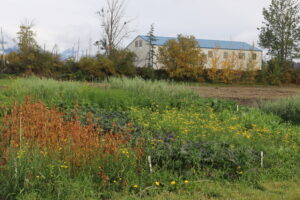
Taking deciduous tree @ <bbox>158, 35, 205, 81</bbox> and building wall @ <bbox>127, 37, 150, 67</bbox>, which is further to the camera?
building wall @ <bbox>127, 37, 150, 67</bbox>

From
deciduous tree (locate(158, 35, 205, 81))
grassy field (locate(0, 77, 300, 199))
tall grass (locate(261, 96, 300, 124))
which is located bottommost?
grassy field (locate(0, 77, 300, 199))

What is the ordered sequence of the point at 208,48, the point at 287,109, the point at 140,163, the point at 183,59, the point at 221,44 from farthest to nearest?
the point at 221,44 → the point at 208,48 → the point at 183,59 → the point at 287,109 → the point at 140,163

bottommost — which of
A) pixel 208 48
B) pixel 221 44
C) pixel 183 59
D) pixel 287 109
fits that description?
pixel 287 109

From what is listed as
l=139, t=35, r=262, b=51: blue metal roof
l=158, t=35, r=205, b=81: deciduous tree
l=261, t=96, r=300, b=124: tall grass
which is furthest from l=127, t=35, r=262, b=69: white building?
l=261, t=96, r=300, b=124: tall grass

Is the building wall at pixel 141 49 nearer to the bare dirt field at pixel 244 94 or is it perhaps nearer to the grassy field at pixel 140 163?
the bare dirt field at pixel 244 94

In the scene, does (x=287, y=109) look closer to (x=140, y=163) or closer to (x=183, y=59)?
(x=140, y=163)

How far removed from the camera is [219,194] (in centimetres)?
397

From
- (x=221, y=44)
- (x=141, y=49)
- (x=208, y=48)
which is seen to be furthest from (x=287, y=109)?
(x=221, y=44)

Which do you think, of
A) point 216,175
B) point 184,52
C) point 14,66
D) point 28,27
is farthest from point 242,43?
point 216,175

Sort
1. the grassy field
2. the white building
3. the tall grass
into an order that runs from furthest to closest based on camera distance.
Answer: the white building, the tall grass, the grassy field

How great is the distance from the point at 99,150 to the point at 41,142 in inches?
35.5

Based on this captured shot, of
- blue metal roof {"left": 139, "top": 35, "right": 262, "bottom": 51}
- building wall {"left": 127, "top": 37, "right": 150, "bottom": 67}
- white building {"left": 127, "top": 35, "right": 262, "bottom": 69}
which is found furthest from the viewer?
blue metal roof {"left": 139, "top": 35, "right": 262, "bottom": 51}

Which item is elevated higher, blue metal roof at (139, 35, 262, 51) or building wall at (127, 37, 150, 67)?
blue metal roof at (139, 35, 262, 51)

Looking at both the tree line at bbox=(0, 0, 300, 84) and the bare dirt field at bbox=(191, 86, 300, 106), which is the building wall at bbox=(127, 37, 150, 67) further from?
the bare dirt field at bbox=(191, 86, 300, 106)
